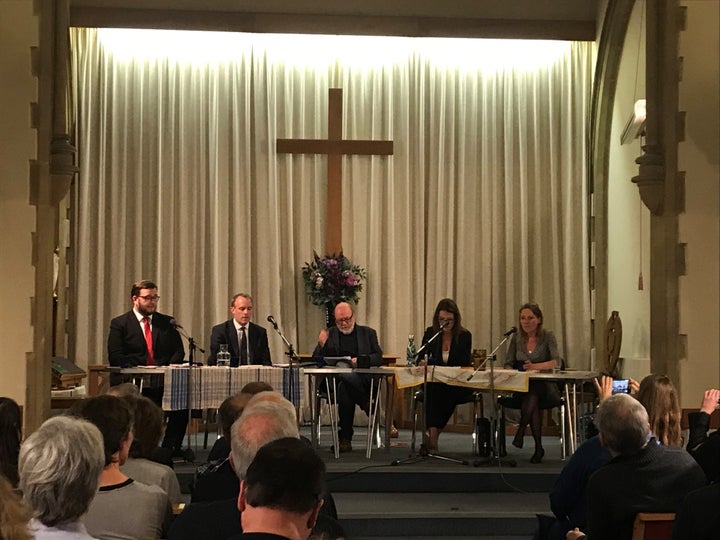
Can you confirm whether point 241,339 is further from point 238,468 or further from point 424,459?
point 238,468

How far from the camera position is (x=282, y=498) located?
7.31 ft

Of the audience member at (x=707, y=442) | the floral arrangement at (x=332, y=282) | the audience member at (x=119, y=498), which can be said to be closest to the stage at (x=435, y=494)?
the audience member at (x=707, y=442)

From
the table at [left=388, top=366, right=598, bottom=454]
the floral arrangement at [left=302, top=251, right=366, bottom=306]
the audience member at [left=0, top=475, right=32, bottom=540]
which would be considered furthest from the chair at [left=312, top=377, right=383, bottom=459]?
the audience member at [left=0, top=475, right=32, bottom=540]

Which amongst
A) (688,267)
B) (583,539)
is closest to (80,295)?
(688,267)

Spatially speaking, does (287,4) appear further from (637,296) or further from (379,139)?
(637,296)

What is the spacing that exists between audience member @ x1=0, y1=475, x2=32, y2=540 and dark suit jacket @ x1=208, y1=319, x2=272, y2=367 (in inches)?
264

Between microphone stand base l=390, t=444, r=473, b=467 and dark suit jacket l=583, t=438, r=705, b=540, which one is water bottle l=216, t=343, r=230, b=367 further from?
dark suit jacket l=583, t=438, r=705, b=540

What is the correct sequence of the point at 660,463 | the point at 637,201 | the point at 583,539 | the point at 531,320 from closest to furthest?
the point at 660,463 < the point at 583,539 < the point at 531,320 < the point at 637,201

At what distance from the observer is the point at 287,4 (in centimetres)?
1091

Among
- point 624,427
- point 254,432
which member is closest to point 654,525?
point 624,427

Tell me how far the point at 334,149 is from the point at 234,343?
3.06 m

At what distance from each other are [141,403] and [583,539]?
6.04 ft

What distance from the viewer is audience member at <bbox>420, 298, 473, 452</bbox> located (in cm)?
824

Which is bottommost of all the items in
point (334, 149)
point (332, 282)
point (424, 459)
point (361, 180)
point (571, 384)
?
point (424, 459)
